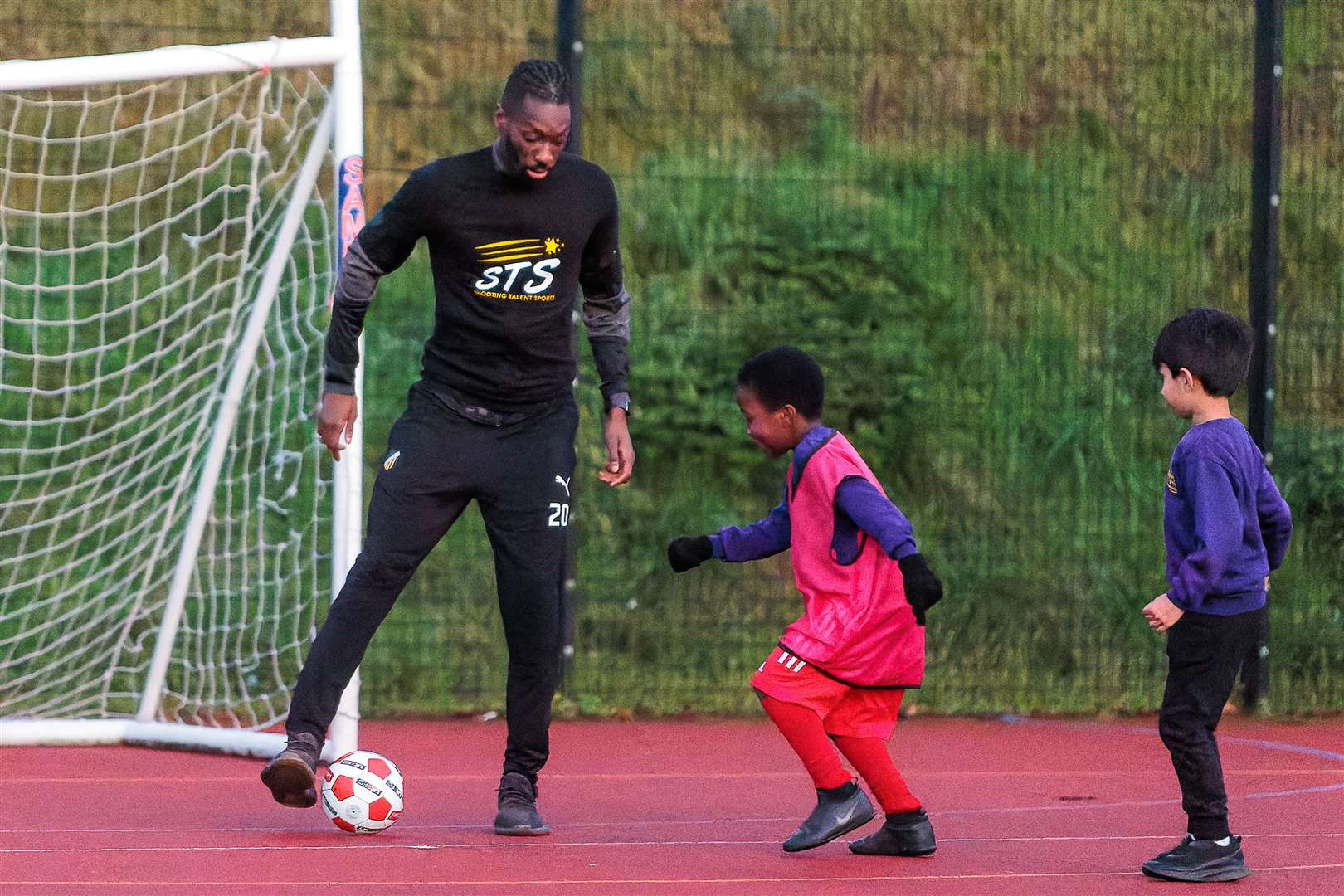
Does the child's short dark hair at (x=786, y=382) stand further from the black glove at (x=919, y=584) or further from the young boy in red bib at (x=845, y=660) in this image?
the black glove at (x=919, y=584)

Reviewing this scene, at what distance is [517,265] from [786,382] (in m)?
0.78

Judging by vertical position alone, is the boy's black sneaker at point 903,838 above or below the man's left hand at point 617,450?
below

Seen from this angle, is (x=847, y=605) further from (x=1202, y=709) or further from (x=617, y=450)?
(x=1202, y=709)

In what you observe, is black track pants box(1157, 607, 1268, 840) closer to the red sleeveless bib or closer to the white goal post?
the red sleeveless bib

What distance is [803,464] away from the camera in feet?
15.6

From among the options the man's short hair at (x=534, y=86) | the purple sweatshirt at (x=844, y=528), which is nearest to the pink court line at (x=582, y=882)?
the purple sweatshirt at (x=844, y=528)

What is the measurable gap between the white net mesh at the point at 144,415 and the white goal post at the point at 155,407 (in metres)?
0.01

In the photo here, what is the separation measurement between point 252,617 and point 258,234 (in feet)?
5.01

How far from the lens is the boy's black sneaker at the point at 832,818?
182 inches

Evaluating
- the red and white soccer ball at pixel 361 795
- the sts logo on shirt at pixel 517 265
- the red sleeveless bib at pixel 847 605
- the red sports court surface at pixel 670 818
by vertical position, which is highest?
the sts logo on shirt at pixel 517 265

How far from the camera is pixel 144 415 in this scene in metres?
7.26

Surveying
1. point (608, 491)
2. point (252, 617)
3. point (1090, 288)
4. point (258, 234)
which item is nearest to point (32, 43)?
point (258, 234)

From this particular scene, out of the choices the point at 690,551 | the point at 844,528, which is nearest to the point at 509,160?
the point at 690,551

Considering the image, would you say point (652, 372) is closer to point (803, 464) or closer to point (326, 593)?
point (326, 593)
